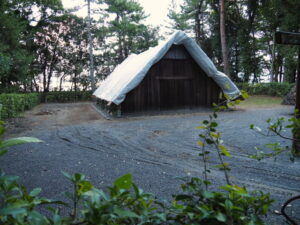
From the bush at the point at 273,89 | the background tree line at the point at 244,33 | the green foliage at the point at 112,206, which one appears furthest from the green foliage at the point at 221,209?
the background tree line at the point at 244,33

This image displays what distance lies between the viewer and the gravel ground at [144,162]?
3215 mm

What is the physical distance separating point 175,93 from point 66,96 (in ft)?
48.2

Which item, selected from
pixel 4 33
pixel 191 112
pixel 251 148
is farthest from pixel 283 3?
pixel 4 33

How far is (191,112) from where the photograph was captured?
1189 cm

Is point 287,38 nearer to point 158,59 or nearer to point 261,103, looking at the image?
point 158,59

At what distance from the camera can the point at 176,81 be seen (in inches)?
466

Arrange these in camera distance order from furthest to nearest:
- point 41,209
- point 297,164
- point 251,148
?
point 251,148
point 297,164
point 41,209

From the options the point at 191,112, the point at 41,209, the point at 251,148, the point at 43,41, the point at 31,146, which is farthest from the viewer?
the point at 43,41

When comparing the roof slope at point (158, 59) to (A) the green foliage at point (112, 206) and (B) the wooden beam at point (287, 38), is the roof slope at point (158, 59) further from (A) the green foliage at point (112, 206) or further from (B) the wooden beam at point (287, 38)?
(A) the green foliage at point (112, 206)

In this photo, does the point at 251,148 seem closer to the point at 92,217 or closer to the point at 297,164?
the point at 297,164

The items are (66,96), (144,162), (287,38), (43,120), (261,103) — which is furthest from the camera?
(66,96)

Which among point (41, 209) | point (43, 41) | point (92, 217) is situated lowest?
point (41, 209)

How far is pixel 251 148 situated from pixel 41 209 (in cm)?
433

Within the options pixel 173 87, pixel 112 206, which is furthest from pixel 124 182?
pixel 173 87
